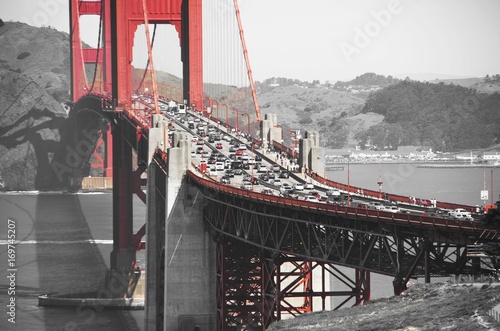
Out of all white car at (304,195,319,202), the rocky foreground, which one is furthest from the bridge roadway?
the rocky foreground

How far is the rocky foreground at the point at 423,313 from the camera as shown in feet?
86.3

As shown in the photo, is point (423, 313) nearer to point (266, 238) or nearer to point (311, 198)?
point (266, 238)

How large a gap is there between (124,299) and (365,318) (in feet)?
168

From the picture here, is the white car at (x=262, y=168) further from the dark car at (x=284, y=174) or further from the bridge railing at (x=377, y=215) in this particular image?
the bridge railing at (x=377, y=215)

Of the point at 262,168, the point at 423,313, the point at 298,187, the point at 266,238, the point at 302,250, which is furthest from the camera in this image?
the point at 262,168

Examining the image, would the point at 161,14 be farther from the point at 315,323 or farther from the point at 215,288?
the point at 315,323

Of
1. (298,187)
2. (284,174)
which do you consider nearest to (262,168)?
(284,174)

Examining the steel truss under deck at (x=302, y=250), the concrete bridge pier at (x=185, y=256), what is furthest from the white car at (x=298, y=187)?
the concrete bridge pier at (x=185, y=256)

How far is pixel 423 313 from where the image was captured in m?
28.1

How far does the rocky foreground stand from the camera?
2631 cm

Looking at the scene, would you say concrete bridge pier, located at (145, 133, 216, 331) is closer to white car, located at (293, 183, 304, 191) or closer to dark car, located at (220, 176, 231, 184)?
dark car, located at (220, 176, 231, 184)

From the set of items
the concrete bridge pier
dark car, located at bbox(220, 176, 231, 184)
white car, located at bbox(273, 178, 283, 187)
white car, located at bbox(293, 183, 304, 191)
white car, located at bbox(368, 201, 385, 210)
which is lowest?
the concrete bridge pier

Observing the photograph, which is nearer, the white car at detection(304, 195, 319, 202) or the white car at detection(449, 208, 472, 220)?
the white car at detection(449, 208, 472, 220)

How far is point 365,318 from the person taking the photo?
97.2 ft
